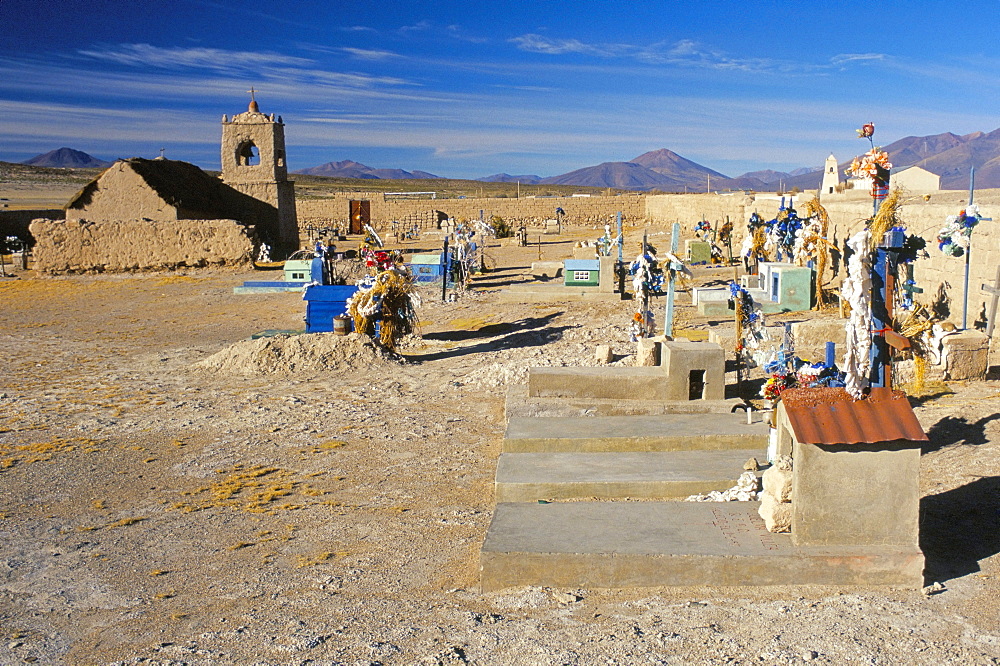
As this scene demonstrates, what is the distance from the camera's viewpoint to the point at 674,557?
5.22 metres

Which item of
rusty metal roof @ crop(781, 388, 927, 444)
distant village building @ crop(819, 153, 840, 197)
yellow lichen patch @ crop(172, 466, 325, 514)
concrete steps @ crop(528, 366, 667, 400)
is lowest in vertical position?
yellow lichen patch @ crop(172, 466, 325, 514)

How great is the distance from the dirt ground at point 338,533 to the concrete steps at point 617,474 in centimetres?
45

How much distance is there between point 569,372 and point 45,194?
300 ft

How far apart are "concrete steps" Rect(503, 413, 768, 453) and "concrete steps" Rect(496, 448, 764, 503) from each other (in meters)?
0.27

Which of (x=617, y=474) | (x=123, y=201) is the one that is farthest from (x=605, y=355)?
(x=123, y=201)

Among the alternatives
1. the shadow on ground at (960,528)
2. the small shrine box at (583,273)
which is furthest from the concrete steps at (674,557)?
the small shrine box at (583,273)

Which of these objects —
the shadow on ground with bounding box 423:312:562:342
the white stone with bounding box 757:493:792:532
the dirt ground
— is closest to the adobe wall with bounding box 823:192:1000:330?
the dirt ground

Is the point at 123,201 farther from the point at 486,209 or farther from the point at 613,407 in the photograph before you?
the point at 613,407

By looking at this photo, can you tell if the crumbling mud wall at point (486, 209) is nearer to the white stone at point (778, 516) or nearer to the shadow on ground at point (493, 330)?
the shadow on ground at point (493, 330)

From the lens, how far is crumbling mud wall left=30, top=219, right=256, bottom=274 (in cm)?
2695

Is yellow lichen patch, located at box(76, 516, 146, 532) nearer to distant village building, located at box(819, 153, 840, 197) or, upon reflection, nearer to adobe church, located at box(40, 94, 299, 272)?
adobe church, located at box(40, 94, 299, 272)

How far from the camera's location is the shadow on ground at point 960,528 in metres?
5.51

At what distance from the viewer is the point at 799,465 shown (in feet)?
17.0

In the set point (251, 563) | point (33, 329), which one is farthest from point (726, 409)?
point (33, 329)
